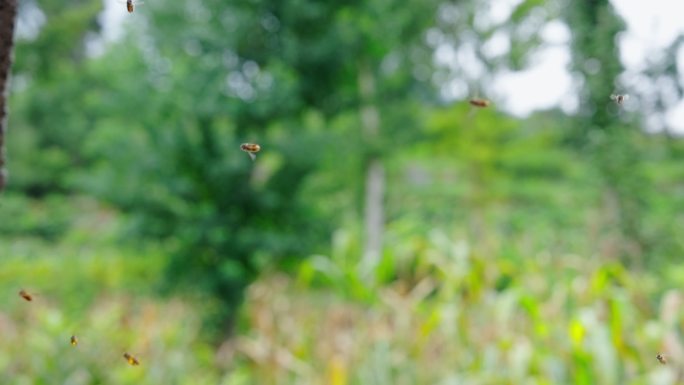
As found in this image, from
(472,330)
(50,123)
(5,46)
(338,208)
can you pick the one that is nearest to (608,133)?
(338,208)

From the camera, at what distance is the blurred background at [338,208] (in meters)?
2.79

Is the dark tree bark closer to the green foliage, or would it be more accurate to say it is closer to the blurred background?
the blurred background

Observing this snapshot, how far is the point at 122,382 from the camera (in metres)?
2.85

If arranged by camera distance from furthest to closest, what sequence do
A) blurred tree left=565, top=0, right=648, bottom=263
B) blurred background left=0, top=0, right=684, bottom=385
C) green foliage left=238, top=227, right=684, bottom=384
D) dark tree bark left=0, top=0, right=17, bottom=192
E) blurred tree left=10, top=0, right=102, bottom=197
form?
1. blurred tree left=10, top=0, right=102, bottom=197
2. blurred tree left=565, top=0, right=648, bottom=263
3. blurred background left=0, top=0, right=684, bottom=385
4. green foliage left=238, top=227, right=684, bottom=384
5. dark tree bark left=0, top=0, right=17, bottom=192

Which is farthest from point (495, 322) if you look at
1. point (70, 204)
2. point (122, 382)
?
point (70, 204)

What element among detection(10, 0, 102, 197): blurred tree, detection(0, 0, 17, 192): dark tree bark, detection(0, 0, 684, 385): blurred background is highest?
detection(0, 0, 17, 192): dark tree bark

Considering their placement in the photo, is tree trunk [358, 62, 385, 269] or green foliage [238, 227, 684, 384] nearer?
green foliage [238, 227, 684, 384]

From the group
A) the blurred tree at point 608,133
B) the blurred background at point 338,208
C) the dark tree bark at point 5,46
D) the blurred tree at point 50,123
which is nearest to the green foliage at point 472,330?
the blurred background at point 338,208

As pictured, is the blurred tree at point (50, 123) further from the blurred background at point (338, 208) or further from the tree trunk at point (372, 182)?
the tree trunk at point (372, 182)

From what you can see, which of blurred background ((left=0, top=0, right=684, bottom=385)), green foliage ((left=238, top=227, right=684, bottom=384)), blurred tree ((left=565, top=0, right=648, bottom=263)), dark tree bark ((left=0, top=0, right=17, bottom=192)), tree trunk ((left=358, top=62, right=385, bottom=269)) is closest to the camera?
dark tree bark ((left=0, top=0, right=17, bottom=192))

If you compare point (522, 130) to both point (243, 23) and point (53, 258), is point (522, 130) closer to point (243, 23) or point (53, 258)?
point (243, 23)

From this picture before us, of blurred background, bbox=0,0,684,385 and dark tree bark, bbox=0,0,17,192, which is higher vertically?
dark tree bark, bbox=0,0,17,192

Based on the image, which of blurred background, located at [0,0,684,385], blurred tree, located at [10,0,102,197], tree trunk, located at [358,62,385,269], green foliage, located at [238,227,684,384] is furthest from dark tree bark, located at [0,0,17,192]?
blurred tree, located at [10,0,102,197]

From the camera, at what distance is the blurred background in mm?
2787
